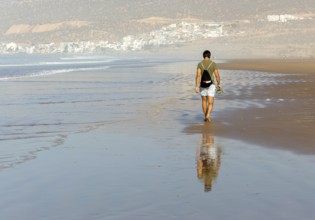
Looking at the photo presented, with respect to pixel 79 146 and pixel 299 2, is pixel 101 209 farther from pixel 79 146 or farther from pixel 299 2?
pixel 299 2

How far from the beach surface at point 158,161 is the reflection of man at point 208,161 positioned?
Result: 0.02m

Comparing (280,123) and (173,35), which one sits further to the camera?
(173,35)

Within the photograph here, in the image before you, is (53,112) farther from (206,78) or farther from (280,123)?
(280,123)

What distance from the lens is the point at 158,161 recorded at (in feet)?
28.7

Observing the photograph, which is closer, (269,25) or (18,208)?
(18,208)

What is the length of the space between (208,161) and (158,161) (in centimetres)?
75

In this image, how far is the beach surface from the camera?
627 cm

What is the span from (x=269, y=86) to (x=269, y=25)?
8704 cm

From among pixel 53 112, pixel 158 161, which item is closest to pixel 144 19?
pixel 53 112

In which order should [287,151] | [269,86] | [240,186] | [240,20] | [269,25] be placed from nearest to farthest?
[240,186], [287,151], [269,86], [269,25], [240,20]

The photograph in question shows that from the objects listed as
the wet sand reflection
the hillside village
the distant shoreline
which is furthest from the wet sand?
the hillside village

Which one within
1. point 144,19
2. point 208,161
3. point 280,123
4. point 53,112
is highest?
point 144,19

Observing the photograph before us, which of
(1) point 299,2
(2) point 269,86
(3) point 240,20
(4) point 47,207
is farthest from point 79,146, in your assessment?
(1) point 299,2

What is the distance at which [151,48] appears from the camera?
10938cm
